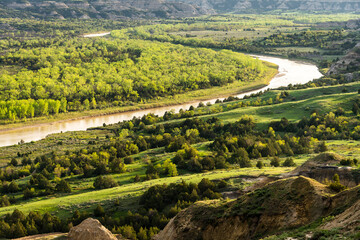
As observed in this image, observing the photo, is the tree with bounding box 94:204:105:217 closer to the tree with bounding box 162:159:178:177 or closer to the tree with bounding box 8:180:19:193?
the tree with bounding box 162:159:178:177

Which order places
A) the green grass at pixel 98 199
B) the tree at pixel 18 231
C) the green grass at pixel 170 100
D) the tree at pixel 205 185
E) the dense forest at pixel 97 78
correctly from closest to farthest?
the tree at pixel 18 231
the tree at pixel 205 185
the green grass at pixel 98 199
the green grass at pixel 170 100
the dense forest at pixel 97 78

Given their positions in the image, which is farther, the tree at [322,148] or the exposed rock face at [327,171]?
the tree at [322,148]

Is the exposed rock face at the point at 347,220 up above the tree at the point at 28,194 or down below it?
above

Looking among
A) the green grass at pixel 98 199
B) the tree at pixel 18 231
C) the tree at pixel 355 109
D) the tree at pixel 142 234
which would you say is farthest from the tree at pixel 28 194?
the tree at pixel 355 109

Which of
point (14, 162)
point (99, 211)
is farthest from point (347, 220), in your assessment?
point (14, 162)

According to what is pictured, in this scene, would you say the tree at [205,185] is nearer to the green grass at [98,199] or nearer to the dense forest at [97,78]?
the green grass at [98,199]

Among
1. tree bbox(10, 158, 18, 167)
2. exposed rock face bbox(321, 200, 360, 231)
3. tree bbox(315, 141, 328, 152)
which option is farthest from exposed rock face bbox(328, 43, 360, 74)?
exposed rock face bbox(321, 200, 360, 231)
